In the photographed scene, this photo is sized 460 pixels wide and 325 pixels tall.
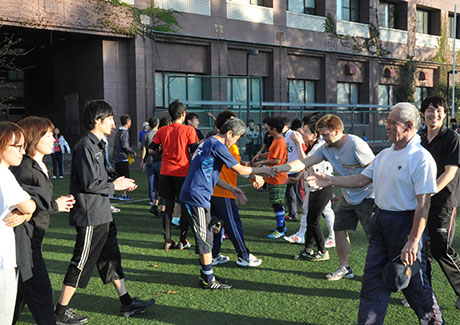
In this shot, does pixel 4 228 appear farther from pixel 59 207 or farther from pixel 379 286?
pixel 379 286

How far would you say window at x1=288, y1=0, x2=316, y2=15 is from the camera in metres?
27.3

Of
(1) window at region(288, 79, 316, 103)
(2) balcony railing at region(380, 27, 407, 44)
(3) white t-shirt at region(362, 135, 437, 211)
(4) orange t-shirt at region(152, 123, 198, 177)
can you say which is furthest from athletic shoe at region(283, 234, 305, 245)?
(2) balcony railing at region(380, 27, 407, 44)

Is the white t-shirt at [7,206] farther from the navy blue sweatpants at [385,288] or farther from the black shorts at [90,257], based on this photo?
the navy blue sweatpants at [385,288]

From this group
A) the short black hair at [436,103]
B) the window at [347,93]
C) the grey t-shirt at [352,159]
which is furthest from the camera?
the window at [347,93]

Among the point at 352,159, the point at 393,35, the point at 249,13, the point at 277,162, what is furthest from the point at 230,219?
the point at 393,35

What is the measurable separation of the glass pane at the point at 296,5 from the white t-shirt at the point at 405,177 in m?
25.2

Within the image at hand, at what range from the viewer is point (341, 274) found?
18.0 feet

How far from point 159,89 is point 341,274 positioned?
18.8 meters

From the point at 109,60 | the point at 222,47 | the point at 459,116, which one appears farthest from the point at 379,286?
the point at 459,116

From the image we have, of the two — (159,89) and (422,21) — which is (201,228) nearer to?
(159,89)

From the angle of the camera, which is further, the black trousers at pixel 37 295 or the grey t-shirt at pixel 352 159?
the grey t-shirt at pixel 352 159

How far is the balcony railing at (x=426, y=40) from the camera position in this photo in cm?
3438

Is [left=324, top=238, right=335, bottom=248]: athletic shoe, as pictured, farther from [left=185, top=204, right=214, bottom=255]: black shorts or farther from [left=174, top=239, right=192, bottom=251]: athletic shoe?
[left=185, top=204, right=214, bottom=255]: black shorts

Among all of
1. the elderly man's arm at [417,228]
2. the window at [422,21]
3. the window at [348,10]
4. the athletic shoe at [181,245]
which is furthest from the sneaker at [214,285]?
the window at [422,21]
